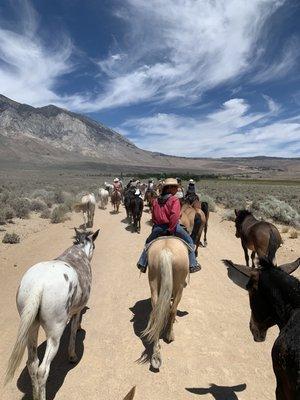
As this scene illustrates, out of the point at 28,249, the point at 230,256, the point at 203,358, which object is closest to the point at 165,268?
the point at 203,358

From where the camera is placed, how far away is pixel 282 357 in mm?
3488

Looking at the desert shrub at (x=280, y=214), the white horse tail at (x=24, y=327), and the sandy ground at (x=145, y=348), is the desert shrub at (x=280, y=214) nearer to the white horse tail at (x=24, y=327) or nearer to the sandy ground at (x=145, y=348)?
the sandy ground at (x=145, y=348)

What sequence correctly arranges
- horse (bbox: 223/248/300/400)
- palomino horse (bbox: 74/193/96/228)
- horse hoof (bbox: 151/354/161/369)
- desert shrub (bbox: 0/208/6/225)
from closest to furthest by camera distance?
horse (bbox: 223/248/300/400) < horse hoof (bbox: 151/354/161/369) < palomino horse (bbox: 74/193/96/228) < desert shrub (bbox: 0/208/6/225)

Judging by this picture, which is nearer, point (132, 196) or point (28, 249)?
point (28, 249)

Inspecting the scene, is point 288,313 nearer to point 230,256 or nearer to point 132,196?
point 230,256

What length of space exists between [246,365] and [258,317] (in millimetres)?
2469

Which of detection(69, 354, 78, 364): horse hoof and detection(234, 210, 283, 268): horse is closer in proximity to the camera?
detection(69, 354, 78, 364): horse hoof

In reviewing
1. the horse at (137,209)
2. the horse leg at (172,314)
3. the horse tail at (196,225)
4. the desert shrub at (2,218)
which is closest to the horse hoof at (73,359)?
the horse leg at (172,314)

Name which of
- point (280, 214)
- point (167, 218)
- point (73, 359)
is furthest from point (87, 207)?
point (73, 359)

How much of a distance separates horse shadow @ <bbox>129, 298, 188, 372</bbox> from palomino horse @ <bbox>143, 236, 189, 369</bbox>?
0.24 m

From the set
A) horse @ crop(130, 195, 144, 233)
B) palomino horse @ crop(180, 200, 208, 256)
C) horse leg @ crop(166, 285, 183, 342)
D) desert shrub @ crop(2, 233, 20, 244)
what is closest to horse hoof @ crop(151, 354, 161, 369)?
horse leg @ crop(166, 285, 183, 342)

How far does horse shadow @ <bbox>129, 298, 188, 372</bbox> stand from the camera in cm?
638

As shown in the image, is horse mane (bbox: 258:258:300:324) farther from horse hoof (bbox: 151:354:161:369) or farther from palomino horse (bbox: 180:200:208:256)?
palomino horse (bbox: 180:200:208:256)

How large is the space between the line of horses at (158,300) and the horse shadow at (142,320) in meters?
0.33
